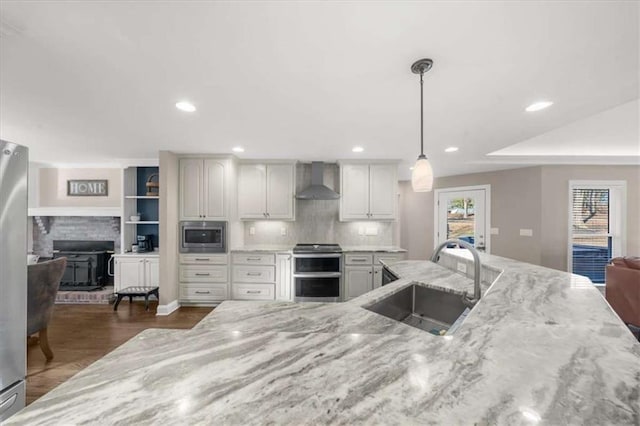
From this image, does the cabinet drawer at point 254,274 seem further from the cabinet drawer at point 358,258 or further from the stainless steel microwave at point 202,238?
the cabinet drawer at point 358,258

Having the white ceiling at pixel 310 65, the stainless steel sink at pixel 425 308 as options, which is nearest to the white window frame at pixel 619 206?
the white ceiling at pixel 310 65

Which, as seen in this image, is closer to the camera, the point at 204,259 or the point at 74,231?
the point at 204,259

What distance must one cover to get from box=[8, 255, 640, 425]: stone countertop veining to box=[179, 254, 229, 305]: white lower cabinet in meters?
2.98

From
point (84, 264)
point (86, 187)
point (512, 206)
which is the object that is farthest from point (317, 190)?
point (86, 187)

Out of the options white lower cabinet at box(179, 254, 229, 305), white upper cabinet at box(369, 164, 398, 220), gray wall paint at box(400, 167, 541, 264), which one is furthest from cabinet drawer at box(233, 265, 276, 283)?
gray wall paint at box(400, 167, 541, 264)

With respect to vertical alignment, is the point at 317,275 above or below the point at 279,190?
below

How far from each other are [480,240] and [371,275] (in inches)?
115

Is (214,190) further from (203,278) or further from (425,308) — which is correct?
(425,308)

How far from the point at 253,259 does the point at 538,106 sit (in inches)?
146

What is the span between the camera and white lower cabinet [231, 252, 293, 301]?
3.79 meters

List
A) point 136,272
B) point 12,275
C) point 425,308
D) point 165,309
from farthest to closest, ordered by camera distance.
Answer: point 136,272
point 165,309
point 425,308
point 12,275

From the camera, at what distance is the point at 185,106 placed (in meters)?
2.13

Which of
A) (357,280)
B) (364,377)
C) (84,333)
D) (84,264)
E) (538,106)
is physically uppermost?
(538,106)

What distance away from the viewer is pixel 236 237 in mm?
4074
